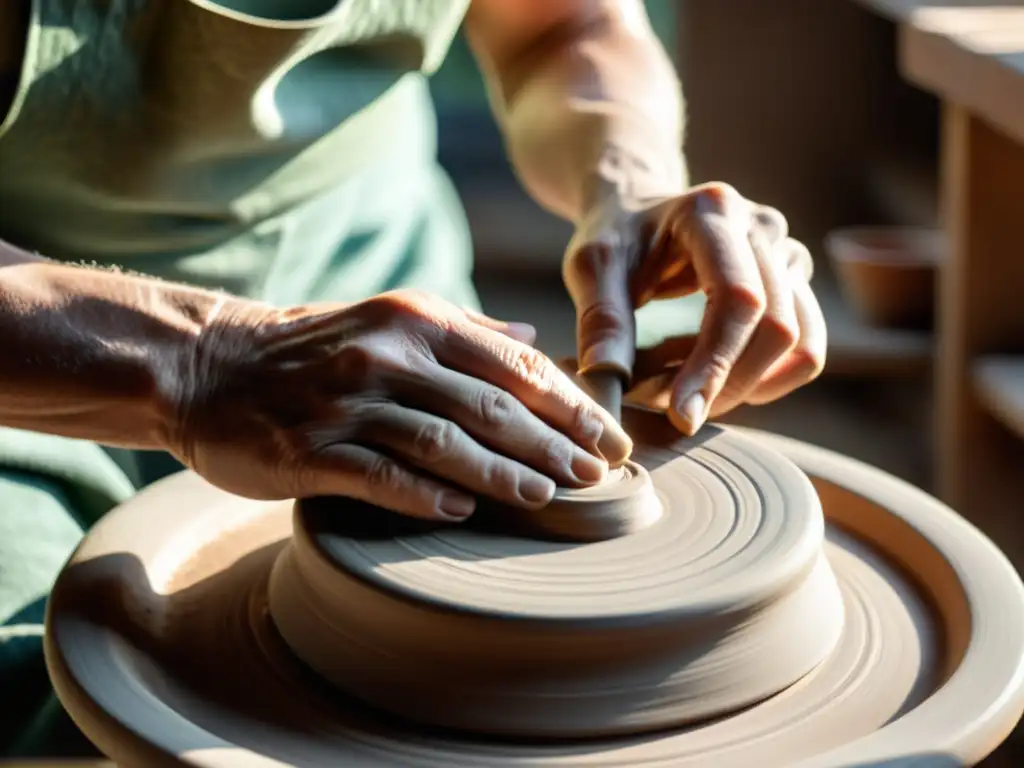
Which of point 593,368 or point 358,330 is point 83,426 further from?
point 593,368

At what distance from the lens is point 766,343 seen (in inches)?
47.9

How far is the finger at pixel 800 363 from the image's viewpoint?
4.13 ft

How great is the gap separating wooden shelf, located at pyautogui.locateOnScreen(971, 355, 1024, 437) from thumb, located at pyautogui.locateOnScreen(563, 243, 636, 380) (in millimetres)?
758

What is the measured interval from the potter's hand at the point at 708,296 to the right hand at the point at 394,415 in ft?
0.51

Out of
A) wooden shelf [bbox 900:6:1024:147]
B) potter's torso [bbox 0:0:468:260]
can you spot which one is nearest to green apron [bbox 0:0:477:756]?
potter's torso [bbox 0:0:468:260]

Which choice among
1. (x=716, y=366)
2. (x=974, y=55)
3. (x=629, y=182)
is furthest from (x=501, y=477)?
(x=974, y=55)

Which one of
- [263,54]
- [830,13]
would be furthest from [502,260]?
[263,54]

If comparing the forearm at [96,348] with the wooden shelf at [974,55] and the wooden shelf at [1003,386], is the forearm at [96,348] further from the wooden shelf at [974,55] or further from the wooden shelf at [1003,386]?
the wooden shelf at [1003,386]

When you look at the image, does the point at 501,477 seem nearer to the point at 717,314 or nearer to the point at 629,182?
the point at 717,314

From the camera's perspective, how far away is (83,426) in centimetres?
114

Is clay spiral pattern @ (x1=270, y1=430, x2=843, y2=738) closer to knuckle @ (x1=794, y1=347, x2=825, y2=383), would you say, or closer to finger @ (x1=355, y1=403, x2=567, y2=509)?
finger @ (x1=355, y1=403, x2=567, y2=509)

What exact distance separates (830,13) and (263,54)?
1.85 m

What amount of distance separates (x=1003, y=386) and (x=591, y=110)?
0.71m

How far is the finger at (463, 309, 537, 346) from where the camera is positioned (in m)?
1.13
